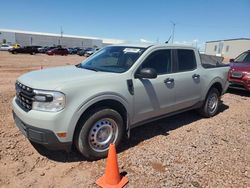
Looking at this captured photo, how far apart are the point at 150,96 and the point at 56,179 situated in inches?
80.0

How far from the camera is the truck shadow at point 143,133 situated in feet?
12.3

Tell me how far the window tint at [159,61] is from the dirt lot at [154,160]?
4.47 ft

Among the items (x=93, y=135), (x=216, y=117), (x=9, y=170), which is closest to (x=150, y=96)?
(x=93, y=135)

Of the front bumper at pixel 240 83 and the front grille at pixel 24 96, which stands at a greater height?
the front grille at pixel 24 96

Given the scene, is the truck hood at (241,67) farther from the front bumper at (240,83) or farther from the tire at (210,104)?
the tire at (210,104)

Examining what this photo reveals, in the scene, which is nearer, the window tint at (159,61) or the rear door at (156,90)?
the rear door at (156,90)

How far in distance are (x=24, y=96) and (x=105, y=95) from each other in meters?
1.19

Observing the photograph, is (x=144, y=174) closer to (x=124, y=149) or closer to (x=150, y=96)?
(x=124, y=149)

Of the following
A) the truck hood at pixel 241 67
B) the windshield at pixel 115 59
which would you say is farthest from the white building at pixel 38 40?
the windshield at pixel 115 59

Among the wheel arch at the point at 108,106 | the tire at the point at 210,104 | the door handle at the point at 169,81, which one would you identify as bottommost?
the tire at the point at 210,104

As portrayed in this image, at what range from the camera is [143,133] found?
484 centimetres

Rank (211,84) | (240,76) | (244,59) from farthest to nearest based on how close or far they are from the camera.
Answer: (244,59), (240,76), (211,84)

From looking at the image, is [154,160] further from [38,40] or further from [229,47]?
[38,40]

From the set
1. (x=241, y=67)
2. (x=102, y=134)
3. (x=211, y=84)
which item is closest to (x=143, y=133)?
(x=102, y=134)
